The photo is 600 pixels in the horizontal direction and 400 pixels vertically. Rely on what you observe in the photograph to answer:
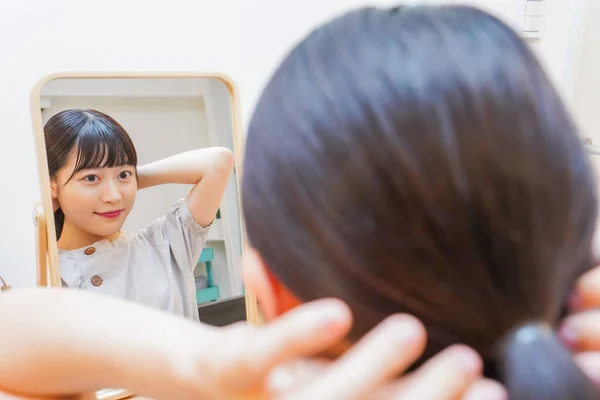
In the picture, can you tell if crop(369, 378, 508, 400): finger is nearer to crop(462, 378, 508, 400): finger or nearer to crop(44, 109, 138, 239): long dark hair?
crop(462, 378, 508, 400): finger

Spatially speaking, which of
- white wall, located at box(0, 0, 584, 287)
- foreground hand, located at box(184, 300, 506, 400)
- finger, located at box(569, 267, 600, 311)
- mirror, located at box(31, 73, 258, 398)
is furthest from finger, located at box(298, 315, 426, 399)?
white wall, located at box(0, 0, 584, 287)

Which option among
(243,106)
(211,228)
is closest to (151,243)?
(211,228)

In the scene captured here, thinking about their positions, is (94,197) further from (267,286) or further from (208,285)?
(267,286)

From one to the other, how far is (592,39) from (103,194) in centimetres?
106

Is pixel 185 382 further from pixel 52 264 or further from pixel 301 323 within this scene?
pixel 52 264

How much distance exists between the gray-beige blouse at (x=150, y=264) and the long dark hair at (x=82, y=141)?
2.4 inches

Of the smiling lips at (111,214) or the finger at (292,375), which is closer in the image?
the finger at (292,375)

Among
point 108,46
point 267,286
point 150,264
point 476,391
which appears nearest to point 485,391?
point 476,391

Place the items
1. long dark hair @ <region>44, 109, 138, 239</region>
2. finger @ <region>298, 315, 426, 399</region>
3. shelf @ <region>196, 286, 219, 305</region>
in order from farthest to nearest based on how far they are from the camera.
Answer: shelf @ <region>196, 286, 219, 305</region> < long dark hair @ <region>44, 109, 138, 239</region> < finger @ <region>298, 315, 426, 399</region>

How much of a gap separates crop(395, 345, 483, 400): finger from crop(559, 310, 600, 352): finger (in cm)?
7

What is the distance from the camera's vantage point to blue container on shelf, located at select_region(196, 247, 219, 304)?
75 cm

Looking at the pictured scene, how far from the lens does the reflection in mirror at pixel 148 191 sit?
66cm

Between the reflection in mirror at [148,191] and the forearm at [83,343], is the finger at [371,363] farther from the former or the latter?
the reflection in mirror at [148,191]

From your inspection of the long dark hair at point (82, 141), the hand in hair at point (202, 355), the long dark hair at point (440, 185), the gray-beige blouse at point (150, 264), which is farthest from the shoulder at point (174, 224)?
the long dark hair at point (440, 185)
